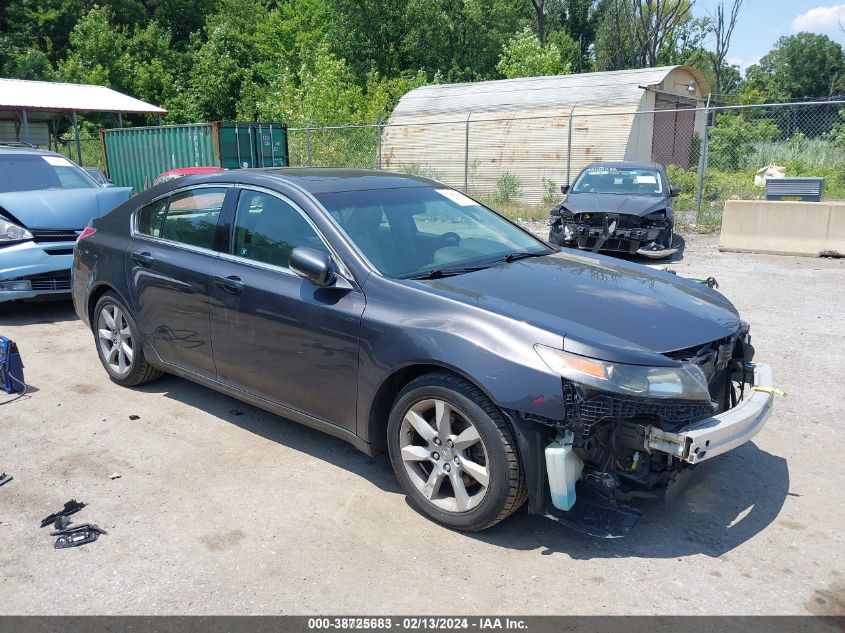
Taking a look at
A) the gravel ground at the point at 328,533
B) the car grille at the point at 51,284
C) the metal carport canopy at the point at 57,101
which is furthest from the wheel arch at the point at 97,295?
the metal carport canopy at the point at 57,101

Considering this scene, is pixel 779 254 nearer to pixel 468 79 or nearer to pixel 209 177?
pixel 209 177

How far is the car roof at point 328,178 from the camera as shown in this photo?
436 cm

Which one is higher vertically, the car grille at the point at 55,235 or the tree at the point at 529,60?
the tree at the point at 529,60

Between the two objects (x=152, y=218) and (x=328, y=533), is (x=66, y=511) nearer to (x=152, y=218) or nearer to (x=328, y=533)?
(x=328, y=533)

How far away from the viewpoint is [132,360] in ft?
17.4

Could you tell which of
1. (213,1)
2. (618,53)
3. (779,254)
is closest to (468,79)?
(618,53)

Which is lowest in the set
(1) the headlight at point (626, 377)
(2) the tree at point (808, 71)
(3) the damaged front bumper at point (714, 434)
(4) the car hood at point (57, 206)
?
(3) the damaged front bumper at point (714, 434)

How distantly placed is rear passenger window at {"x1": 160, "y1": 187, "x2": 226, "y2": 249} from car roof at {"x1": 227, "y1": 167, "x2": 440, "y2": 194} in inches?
5.6

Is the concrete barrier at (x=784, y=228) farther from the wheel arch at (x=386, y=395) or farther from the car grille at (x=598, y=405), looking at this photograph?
the wheel arch at (x=386, y=395)

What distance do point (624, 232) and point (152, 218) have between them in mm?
7725

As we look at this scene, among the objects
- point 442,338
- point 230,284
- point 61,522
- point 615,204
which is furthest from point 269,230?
point 615,204

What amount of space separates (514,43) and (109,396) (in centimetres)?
3427

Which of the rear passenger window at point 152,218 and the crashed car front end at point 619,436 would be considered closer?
the crashed car front end at point 619,436

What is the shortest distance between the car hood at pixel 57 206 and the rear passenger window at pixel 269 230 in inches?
A: 171
